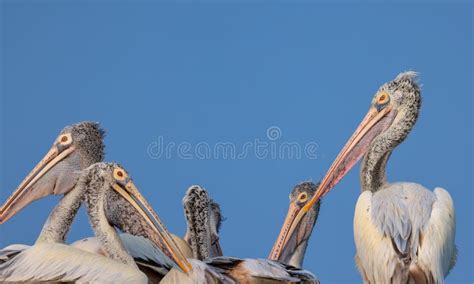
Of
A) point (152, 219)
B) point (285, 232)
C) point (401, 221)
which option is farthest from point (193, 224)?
point (401, 221)

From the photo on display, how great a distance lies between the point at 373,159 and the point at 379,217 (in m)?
1.13

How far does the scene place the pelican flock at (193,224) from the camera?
1027cm

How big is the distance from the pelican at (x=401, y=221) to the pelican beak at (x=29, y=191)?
2.57 meters

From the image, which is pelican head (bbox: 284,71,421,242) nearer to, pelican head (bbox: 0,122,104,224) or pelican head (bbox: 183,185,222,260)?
pelican head (bbox: 183,185,222,260)

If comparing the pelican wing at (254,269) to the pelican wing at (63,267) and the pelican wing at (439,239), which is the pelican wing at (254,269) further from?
the pelican wing at (439,239)

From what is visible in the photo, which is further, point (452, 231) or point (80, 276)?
point (452, 231)

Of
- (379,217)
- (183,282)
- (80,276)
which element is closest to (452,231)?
(379,217)

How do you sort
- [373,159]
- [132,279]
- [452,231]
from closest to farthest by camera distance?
[132,279] → [452,231] → [373,159]

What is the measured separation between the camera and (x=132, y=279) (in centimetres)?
998

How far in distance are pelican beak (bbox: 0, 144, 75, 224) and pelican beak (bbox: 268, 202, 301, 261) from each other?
2163 millimetres

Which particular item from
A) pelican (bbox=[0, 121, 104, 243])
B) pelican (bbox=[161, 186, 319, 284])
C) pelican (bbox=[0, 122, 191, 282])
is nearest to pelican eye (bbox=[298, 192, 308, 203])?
pelican (bbox=[0, 122, 191, 282])

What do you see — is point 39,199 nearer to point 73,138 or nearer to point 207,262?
point 73,138

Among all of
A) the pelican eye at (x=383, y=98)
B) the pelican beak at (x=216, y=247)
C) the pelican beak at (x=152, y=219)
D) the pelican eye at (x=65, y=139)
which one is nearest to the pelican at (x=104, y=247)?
the pelican beak at (x=152, y=219)

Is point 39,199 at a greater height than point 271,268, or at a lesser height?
greater
